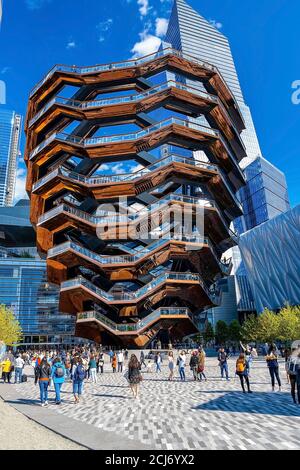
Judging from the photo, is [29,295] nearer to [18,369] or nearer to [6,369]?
[6,369]

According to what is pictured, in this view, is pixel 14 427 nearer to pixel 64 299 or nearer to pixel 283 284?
pixel 64 299

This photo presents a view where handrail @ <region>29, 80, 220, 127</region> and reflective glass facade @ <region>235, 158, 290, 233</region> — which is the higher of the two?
reflective glass facade @ <region>235, 158, 290, 233</region>

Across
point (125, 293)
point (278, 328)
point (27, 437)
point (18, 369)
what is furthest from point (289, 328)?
point (27, 437)

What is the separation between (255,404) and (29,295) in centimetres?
9460

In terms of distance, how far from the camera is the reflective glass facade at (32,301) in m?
95.6

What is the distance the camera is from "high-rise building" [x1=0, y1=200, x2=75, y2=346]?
9562 centimetres

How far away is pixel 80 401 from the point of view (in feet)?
45.6

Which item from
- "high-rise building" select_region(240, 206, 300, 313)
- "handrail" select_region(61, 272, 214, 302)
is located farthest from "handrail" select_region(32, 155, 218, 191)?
"high-rise building" select_region(240, 206, 300, 313)

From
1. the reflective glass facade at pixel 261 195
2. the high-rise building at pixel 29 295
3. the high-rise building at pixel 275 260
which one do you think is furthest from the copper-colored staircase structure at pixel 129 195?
the reflective glass facade at pixel 261 195

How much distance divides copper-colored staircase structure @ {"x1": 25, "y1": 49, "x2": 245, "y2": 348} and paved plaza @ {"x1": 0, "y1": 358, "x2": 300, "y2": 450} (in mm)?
22835

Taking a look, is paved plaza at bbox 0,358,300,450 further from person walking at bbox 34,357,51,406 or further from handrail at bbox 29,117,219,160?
handrail at bbox 29,117,219,160

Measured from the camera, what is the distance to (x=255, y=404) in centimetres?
1148

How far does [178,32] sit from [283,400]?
8759 inches

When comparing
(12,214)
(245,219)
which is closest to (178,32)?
(245,219)
